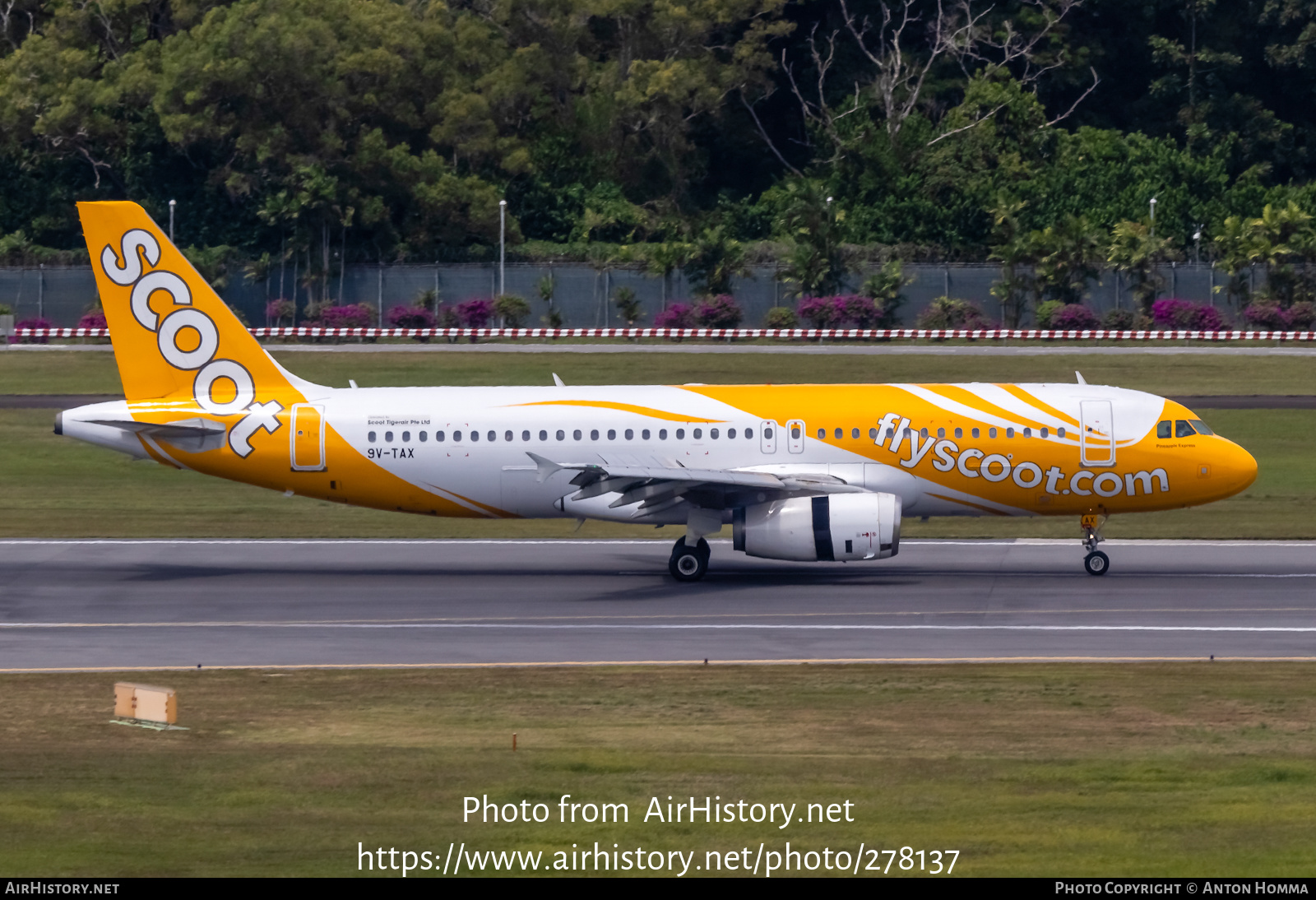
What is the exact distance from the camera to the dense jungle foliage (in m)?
89.8

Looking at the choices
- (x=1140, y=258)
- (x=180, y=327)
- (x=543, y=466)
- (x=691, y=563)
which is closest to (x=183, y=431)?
(x=180, y=327)

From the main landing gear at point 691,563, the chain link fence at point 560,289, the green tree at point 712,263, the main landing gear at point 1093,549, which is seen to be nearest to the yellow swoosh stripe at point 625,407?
the main landing gear at point 691,563

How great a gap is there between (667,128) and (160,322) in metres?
66.7

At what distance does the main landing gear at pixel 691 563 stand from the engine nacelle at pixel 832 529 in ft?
6.15

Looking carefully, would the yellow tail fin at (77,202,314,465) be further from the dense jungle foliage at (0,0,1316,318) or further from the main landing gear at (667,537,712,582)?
the dense jungle foliage at (0,0,1316,318)

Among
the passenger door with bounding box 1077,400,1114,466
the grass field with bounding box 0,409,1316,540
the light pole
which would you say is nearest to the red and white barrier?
the light pole

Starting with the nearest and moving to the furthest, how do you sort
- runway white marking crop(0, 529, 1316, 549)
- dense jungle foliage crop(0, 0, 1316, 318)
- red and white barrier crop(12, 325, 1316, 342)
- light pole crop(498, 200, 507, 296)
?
runway white marking crop(0, 529, 1316, 549)
red and white barrier crop(12, 325, 1316, 342)
light pole crop(498, 200, 507, 296)
dense jungle foliage crop(0, 0, 1316, 318)

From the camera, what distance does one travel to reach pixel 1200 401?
5950 centimetres

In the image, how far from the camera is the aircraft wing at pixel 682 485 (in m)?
31.2

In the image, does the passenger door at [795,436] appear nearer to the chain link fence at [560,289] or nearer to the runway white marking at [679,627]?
the runway white marking at [679,627]

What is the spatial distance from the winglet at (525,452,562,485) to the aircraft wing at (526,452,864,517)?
0.01m

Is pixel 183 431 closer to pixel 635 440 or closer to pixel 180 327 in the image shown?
pixel 180 327

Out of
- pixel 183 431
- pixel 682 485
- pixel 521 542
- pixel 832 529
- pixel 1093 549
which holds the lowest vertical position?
pixel 521 542

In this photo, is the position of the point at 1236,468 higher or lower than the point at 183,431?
lower
